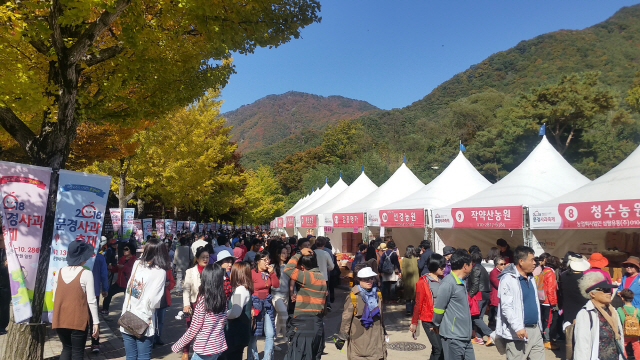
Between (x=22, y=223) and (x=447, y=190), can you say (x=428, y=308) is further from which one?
(x=447, y=190)

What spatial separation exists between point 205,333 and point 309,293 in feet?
4.66

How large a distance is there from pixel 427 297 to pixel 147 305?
3.16 m

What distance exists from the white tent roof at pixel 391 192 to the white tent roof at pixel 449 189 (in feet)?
7.01

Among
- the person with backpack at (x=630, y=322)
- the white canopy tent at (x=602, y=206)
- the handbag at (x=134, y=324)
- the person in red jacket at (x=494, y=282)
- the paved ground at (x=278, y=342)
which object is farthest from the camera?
the white canopy tent at (x=602, y=206)

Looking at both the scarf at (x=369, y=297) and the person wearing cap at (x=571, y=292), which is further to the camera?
the person wearing cap at (x=571, y=292)

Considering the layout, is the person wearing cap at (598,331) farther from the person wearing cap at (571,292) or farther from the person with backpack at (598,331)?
the person wearing cap at (571,292)

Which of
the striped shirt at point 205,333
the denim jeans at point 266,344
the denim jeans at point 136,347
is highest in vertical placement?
the striped shirt at point 205,333

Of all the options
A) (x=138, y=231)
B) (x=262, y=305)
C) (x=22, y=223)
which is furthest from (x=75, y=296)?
(x=138, y=231)

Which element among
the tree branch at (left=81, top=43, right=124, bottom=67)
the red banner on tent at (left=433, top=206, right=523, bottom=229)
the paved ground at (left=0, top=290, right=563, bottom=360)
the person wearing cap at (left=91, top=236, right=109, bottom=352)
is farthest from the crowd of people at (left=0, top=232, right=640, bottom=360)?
the red banner on tent at (left=433, top=206, right=523, bottom=229)

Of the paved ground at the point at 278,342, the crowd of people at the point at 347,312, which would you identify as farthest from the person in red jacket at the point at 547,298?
the crowd of people at the point at 347,312

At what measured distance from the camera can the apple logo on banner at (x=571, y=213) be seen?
8703 millimetres

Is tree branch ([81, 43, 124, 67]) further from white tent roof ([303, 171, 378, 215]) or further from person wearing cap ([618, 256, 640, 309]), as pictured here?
white tent roof ([303, 171, 378, 215])

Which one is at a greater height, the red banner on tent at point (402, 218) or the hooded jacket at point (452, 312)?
the red banner on tent at point (402, 218)

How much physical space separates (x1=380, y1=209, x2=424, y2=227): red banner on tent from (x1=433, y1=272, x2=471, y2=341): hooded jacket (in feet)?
27.6
